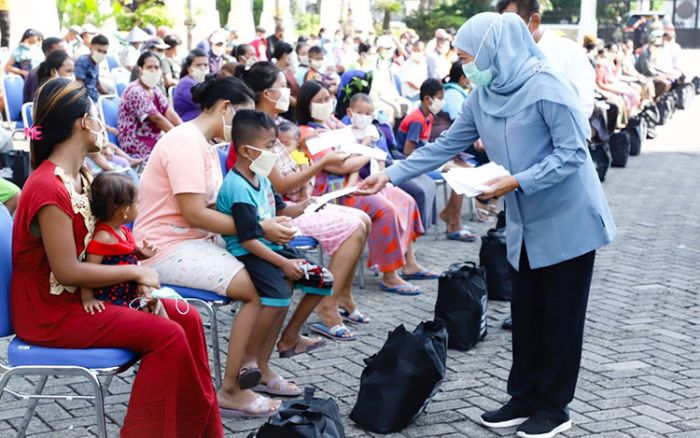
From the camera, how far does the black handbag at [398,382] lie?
4375 millimetres

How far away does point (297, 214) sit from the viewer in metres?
5.35

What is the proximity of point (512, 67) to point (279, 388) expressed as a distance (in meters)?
1.81

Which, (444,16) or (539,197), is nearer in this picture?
(539,197)

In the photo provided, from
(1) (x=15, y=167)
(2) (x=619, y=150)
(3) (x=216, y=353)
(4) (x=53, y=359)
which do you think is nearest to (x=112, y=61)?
(2) (x=619, y=150)

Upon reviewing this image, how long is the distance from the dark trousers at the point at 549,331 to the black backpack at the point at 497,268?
2160mm

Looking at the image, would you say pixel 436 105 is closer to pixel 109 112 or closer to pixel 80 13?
pixel 109 112

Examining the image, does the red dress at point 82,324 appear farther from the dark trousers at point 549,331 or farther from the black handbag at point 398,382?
the dark trousers at point 549,331

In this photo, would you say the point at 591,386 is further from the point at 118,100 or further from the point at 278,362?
the point at 118,100

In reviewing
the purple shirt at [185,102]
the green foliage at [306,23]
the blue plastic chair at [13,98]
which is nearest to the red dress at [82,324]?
the purple shirt at [185,102]

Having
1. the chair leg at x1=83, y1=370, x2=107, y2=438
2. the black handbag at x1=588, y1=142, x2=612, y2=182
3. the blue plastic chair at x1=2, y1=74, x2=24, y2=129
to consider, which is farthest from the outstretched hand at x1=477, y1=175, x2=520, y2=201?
the black handbag at x1=588, y1=142, x2=612, y2=182

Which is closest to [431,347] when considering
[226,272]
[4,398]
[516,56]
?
[226,272]

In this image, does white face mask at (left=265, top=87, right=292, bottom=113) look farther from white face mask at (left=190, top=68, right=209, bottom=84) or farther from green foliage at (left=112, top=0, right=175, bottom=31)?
green foliage at (left=112, top=0, right=175, bottom=31)

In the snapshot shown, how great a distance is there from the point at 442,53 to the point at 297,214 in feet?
45.5

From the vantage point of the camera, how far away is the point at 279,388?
4.83 m
